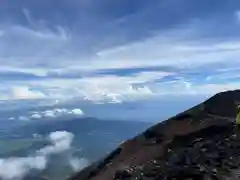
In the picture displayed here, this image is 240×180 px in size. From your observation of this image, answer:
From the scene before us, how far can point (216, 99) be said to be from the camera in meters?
50.8

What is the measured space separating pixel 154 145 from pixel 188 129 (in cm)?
574

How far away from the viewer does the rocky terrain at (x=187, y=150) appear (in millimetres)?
25906

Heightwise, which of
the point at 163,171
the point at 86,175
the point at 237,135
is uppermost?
the point at 237,135

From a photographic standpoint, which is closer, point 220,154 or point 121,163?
point 220,154

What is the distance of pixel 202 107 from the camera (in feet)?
162

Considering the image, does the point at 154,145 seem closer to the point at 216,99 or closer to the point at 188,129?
the point at 188,129

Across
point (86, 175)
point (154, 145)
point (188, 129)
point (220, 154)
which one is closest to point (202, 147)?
point (220, 154)

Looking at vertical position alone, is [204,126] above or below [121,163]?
above

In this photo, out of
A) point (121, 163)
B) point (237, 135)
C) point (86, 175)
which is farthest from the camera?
point (86, 175)

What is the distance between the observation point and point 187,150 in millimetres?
31141

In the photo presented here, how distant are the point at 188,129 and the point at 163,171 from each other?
18.2m

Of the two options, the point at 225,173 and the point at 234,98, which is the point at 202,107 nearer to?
the point at 234,98

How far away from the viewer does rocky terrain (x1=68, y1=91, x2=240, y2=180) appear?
2591cm

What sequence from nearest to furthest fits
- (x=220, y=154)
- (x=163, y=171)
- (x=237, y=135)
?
(x=163, y=171) → (x=220, y=154) → (x=237, y=135)
